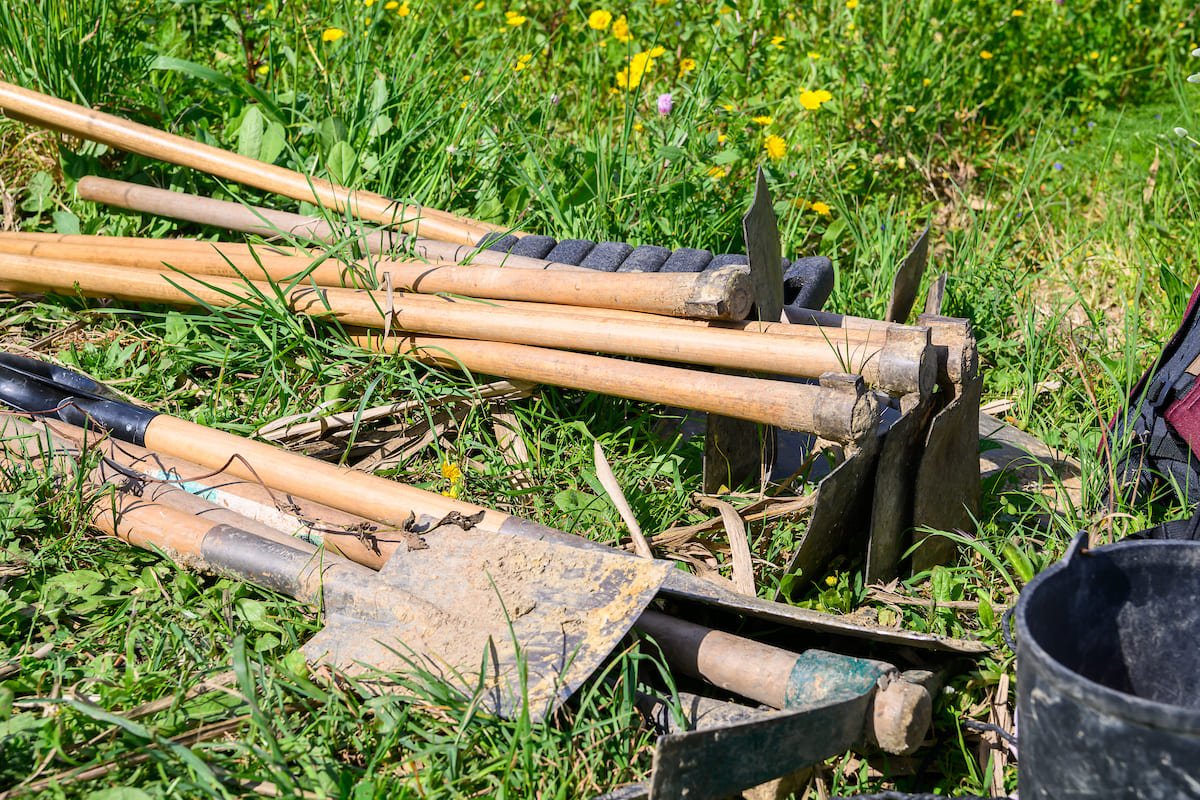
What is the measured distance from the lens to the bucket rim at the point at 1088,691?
45.4 inches

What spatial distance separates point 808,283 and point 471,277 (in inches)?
37.0

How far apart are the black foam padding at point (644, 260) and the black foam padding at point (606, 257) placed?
0.02m

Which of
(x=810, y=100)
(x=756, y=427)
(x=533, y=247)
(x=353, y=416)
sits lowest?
(x=353, y=416)

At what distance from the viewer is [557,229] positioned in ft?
11.0

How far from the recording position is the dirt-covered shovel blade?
1.70 meters

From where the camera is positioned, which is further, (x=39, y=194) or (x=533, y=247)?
(x=39, y=194)

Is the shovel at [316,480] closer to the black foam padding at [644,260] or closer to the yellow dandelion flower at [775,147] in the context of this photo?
the black foam padding at [644,260]

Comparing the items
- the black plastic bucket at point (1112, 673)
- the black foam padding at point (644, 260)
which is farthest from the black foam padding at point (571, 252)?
the black plastic bucket at point (1112, 673)

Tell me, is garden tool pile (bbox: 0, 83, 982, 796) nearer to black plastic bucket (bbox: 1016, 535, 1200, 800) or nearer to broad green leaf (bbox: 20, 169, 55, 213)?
black plastic bucket (bbox: 1016, 535, 1200, 800)

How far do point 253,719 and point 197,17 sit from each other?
3.58 meters

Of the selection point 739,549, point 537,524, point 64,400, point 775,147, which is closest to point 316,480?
point 537,524

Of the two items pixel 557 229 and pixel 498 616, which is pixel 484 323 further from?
pixel 557 229

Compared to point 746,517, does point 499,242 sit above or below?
above

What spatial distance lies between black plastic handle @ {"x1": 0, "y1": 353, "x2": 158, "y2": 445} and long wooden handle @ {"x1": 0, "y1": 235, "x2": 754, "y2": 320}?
1.73 feet
